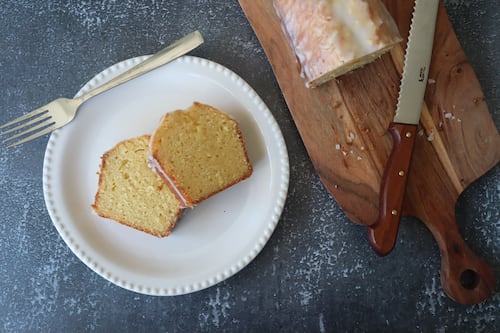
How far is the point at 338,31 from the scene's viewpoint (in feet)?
5.90

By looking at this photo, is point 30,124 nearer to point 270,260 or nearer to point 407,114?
point 270,260

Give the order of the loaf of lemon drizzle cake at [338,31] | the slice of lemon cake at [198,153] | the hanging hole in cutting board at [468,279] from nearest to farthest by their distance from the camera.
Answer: the loaf of lemon drizzle cake at [338,31] → the slice of lemon cake at [198,153] → the hanging hole in cutting board at [468,279]

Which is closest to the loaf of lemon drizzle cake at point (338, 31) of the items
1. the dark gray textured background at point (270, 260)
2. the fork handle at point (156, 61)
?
the dark gray textured background at point (270, 260)

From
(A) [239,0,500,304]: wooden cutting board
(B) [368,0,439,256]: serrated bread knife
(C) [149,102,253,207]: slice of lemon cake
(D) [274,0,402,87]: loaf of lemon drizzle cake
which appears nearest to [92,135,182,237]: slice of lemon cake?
(C) [149,102,253,207]: slice of lemon cake

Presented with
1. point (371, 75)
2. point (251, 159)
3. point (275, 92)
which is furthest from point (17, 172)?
point (371, 75)

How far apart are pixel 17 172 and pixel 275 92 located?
3.84 ft

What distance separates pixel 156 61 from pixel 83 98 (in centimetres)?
Result: 34

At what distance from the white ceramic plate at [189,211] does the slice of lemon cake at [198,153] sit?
9 centimetres

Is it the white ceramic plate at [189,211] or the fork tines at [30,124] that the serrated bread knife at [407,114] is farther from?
the fork tines at [30,124]

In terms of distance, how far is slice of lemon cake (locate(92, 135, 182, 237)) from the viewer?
78.7 inches

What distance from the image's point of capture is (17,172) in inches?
82.9

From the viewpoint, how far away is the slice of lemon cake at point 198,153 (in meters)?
1.93

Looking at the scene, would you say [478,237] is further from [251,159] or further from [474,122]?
[251,159]

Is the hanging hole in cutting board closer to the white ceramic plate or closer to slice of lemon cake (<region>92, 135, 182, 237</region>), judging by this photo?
the white ceramic plate
